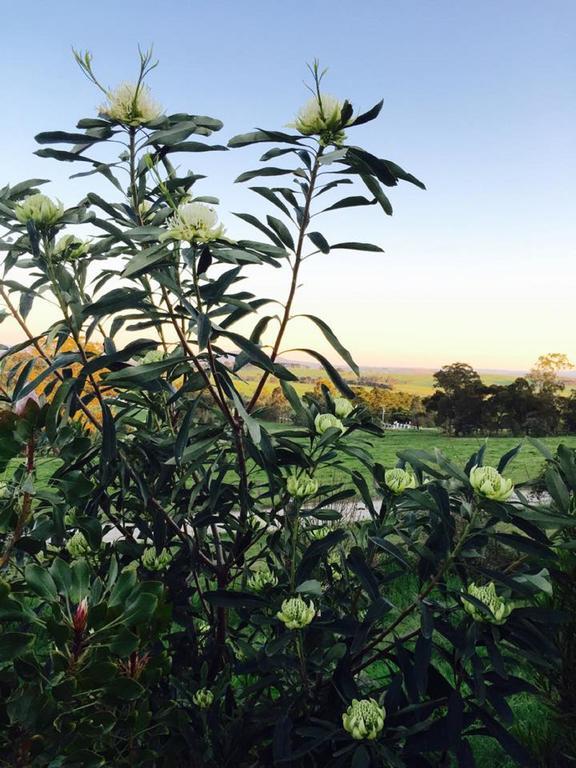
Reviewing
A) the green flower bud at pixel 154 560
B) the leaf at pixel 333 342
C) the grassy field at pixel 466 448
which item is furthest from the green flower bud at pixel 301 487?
the grassy field at pixel 466 448

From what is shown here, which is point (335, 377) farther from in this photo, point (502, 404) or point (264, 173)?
point (502, 404)

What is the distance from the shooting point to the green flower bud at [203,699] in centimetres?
162

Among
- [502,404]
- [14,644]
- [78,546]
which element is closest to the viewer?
[14,644]

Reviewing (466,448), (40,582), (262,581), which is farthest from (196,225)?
(466,448)

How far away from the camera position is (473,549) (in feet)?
5.04

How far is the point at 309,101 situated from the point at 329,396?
2.63ft

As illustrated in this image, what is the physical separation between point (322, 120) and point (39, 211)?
29.8 inches

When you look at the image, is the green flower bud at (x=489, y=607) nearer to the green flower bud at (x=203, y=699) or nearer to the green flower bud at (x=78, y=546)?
the green flower bud at (x=203, y=699)

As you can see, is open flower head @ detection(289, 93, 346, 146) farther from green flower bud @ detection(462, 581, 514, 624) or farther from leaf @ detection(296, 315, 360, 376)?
green flower bud @ detection(462, 581, 514, 624)

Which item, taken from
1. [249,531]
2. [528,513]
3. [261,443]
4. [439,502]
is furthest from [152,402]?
[528,513]

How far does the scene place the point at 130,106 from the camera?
1.59m

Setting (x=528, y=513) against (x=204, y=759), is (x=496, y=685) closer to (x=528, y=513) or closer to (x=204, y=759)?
(x=528, y=513)

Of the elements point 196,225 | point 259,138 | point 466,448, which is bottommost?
point 466,448

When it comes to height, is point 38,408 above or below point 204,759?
above
